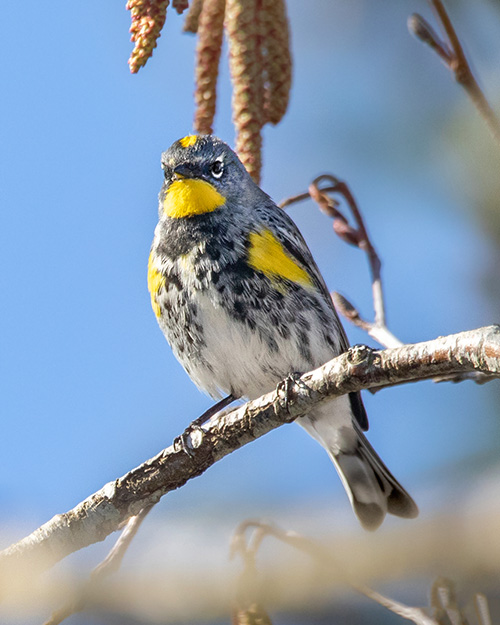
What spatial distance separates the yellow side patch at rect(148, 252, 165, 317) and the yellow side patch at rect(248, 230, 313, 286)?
1.41 feet

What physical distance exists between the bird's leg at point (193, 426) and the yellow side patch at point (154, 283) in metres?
0.51

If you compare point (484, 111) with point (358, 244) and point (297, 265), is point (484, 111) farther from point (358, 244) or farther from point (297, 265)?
point (297, 265)

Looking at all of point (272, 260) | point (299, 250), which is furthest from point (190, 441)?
point (299, 250)

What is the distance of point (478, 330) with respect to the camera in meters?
2.14

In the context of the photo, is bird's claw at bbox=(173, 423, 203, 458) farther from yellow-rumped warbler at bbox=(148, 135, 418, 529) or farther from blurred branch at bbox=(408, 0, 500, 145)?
blurred branch at bbox=(408, 0, 500, 145)

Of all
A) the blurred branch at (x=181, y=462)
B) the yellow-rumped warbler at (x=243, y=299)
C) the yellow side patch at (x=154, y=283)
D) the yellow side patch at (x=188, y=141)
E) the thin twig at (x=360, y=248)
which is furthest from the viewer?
the yellow side patch at (x=188, y=141)

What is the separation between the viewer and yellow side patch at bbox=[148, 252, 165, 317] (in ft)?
12.7

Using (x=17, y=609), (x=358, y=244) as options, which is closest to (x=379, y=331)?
(x=358, y=244)

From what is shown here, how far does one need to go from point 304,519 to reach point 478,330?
5.50 feet

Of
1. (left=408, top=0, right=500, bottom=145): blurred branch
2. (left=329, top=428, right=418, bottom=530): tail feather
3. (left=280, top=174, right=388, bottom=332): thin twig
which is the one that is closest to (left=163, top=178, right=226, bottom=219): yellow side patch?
(left=280, top=174, right=388, bottom=332): thin twig

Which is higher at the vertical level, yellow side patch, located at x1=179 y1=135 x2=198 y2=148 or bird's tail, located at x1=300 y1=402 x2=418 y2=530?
yellow side patch, located at x1=179 y1=135 x2=198 y2=148

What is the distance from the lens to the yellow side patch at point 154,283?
388 centimetres

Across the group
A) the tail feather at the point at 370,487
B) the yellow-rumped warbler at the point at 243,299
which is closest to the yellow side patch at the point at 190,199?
the yellow-rumped warbler at the point at 243,299

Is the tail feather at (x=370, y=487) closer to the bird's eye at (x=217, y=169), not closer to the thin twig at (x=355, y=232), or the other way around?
the thin twig at (x=355, y=232)
